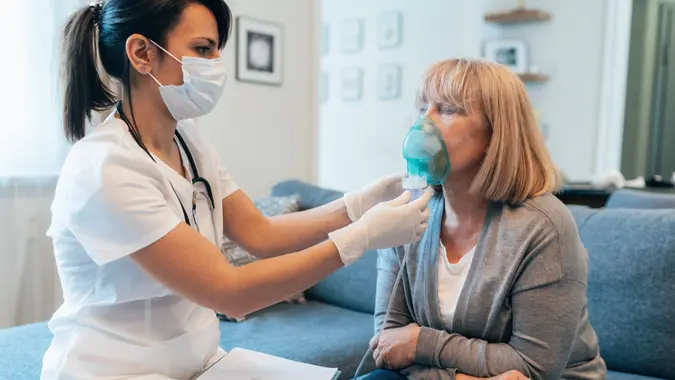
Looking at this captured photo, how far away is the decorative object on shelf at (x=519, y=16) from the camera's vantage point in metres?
3.94

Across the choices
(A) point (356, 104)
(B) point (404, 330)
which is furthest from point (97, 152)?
(A) point (356, 104)

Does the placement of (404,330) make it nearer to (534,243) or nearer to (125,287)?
(534,243)

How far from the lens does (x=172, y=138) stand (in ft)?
4.27

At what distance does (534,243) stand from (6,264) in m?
2.00

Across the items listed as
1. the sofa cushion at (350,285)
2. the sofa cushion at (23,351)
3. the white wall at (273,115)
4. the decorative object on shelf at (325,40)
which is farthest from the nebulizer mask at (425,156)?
the decorative object on shelf at (325,40)

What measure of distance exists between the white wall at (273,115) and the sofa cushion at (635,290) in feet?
6.01

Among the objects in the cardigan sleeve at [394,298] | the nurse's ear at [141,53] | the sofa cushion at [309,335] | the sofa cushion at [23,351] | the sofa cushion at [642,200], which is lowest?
the sofa cushion at [309,335]

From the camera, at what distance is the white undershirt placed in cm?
130

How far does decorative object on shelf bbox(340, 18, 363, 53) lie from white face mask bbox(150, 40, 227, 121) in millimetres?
3602

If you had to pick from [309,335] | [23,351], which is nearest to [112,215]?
[23,351]

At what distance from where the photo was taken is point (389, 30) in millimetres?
4590

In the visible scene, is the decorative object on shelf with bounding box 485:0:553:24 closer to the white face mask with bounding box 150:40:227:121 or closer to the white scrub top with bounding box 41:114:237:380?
the white face mask with bounding box 150:40:227:121

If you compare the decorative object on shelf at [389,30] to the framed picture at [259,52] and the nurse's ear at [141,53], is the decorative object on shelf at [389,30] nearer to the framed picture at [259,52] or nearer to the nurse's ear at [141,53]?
the framed picture at [259,52]

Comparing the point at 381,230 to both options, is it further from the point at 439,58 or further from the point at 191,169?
the point at 439,58
